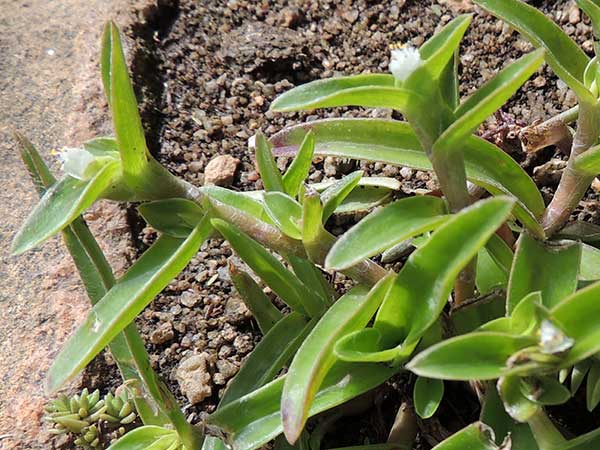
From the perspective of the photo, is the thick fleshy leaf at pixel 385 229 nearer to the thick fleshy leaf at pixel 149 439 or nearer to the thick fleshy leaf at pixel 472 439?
the thick fleshy leaf at pixel 472 439

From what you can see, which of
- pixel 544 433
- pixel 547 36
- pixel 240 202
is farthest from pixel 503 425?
pixel 547 36

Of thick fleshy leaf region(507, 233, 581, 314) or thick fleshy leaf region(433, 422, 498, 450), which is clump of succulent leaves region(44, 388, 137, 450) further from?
thick fleshy leaf region(507, 233, 581, 314)

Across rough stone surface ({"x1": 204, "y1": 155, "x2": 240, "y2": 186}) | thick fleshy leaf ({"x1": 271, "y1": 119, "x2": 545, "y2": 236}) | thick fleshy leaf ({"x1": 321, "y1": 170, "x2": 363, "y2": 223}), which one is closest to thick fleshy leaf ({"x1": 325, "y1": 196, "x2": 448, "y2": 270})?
thick fleshy leaf ({"x1": 321, "y1": 170, "x2": 363, "y2": 223})

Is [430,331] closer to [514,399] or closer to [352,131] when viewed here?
[514,399]

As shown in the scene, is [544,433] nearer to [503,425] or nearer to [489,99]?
[503,425]

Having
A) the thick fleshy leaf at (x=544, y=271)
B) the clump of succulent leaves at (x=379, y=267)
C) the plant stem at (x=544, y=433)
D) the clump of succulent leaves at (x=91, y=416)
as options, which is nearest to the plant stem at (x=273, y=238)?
the clump of succulent leaves at (x=379, y=267)
